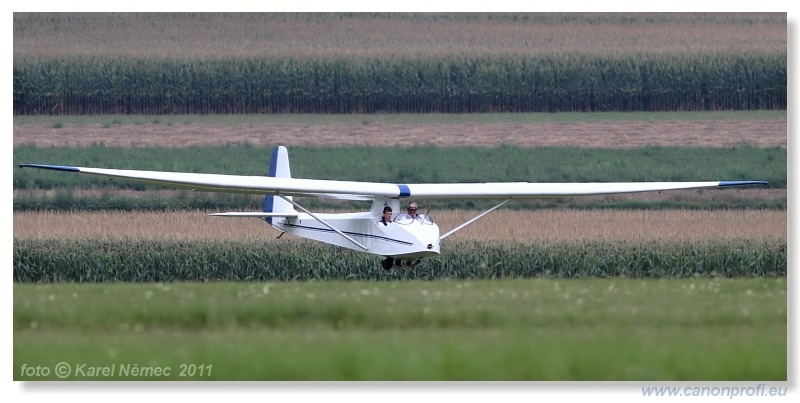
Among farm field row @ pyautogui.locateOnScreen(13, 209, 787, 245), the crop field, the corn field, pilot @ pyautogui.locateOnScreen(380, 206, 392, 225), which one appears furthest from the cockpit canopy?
the corn field

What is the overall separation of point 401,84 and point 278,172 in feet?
61.3

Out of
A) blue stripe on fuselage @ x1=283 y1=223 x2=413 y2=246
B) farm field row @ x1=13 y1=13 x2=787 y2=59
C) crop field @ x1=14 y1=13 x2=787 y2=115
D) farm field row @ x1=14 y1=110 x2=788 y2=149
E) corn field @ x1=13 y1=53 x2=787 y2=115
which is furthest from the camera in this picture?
corn field @ x1=13 y1=53 x2=787 y2=115

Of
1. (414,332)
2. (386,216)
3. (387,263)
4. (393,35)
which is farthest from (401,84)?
(414,332)

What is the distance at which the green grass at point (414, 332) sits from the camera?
40.2 feet

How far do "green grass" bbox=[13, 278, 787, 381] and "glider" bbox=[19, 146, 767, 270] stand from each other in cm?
279

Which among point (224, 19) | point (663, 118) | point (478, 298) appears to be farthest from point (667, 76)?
point (478, 298)

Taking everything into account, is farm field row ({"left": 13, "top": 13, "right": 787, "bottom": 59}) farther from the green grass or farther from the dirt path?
the green grass

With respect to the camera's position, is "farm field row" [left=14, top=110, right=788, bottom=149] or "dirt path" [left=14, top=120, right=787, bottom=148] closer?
"dirt path" [left=14, top=120, right=787, bottom=148]

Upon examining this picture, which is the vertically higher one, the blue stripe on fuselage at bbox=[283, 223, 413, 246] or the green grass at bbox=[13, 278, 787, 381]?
the green grass at bbox=[13, 278, 787, 381]

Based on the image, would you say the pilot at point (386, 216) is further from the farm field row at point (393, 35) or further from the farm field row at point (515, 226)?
the farm field row at point (393, 35)

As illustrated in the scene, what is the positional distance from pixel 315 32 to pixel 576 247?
17.6m

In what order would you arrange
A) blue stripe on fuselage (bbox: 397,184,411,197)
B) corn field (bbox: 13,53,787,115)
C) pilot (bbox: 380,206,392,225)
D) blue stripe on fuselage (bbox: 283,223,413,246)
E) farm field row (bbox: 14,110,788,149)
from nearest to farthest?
1. blue stripe on fuselage (bbox: 283,223,413,246)
2. pilot (bbox: 380,206,392,225)
3. blue stripe on fuselage (bbox: 397,184,411,197)
4. farm field row (bbox: 14,110,788,149)
5. corn field (bbox: 13,53,787,115)

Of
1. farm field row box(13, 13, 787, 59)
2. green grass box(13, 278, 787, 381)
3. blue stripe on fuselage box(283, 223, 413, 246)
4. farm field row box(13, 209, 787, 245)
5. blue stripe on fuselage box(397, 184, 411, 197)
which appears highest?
farm field row box(13, 13, 787, 59)

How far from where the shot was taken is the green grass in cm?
1226
